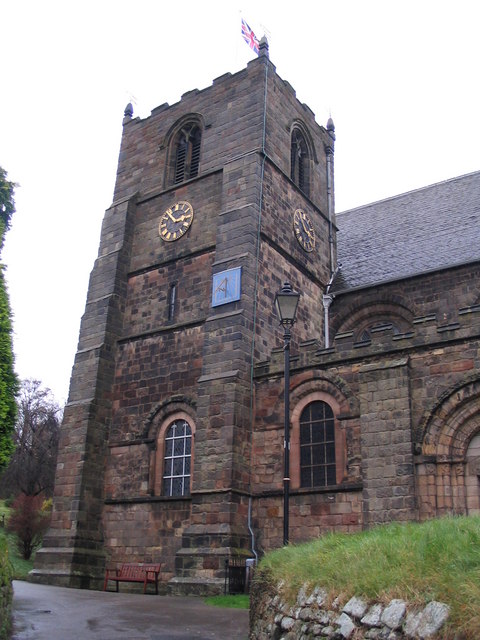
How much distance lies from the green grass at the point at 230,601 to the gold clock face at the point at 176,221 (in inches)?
458

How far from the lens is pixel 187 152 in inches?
954

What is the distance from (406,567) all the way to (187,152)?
20242 mm

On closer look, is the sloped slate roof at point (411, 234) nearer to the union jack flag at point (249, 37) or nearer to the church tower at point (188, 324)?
the church tower at point (188, 324)

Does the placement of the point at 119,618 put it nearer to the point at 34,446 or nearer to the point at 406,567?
the point at 406,567

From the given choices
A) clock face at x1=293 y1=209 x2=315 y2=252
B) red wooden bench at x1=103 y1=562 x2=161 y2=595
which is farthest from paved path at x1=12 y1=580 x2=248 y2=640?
clock face at x1=293 y1=209 x2=315 y2=252

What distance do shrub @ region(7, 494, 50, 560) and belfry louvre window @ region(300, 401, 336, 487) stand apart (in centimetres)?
1549

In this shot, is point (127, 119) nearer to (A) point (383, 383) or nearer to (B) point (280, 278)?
(B) point (280, 278)

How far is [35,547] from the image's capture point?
29.0 m

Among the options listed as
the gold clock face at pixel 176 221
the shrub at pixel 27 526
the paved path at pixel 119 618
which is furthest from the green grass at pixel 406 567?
the shrub at pixel 27 526

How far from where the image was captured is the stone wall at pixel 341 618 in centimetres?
538

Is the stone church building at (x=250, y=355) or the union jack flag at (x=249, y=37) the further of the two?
the union jack flag at (x=249, y=37)

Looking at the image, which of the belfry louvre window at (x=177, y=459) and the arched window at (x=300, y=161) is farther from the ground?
the arched window at (x=300, y=161)

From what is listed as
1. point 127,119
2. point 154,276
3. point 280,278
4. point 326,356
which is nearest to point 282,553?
point 326,356

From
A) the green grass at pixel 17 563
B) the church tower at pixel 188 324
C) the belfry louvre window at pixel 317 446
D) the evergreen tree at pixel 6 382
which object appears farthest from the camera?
the green grass at pixel 17 563
